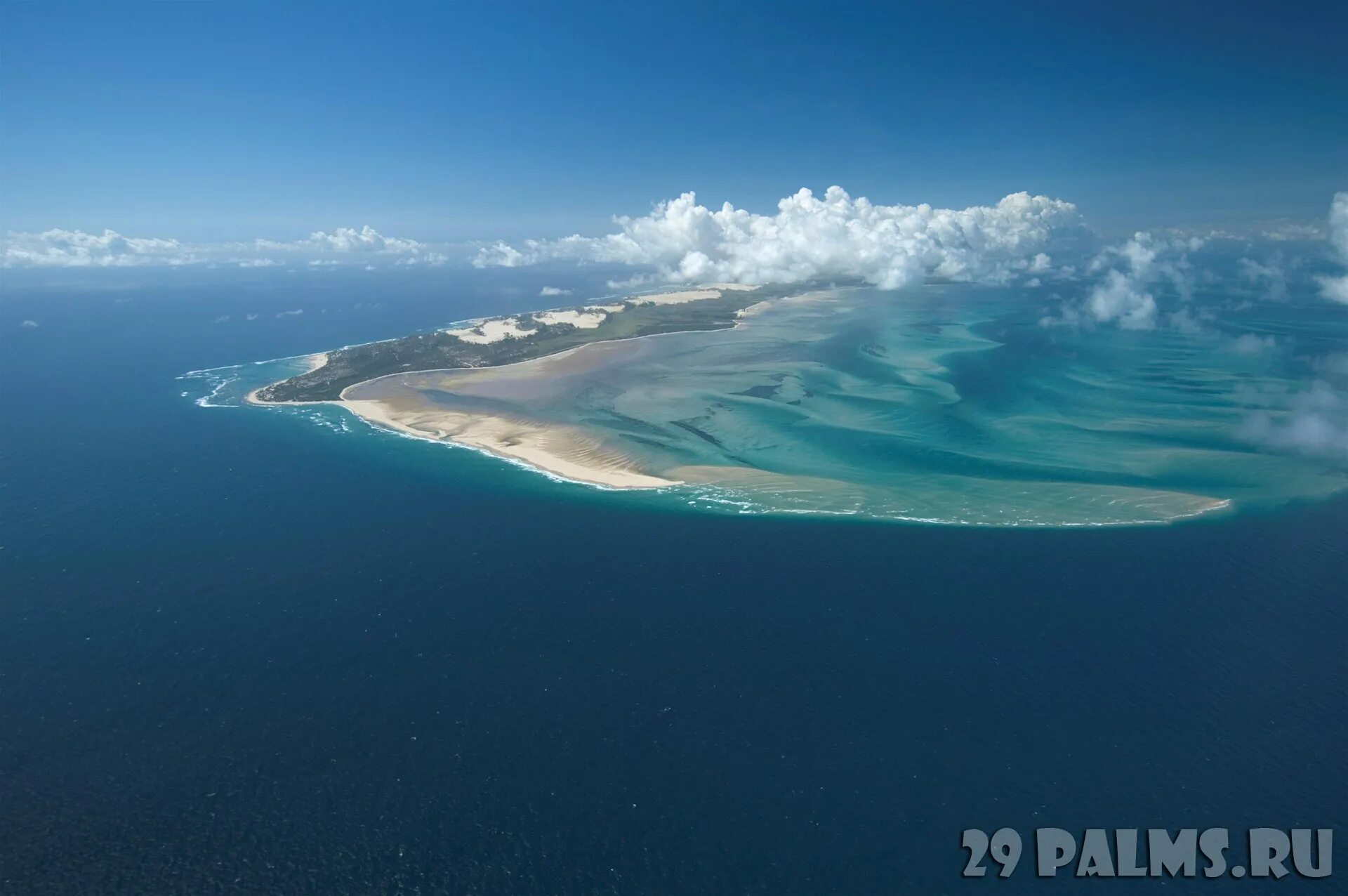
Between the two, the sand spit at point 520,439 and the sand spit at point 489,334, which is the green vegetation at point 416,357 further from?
the sand spit at point 520,439

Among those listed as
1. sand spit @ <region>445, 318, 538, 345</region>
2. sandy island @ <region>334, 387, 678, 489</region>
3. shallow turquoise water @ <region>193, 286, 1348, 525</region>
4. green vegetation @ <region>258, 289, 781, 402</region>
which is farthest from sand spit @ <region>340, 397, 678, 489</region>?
sand spit @ <region>445, 318, 538, 345</region>

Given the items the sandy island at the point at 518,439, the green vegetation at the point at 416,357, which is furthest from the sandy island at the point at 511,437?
the green vegetation at the point at 416,357

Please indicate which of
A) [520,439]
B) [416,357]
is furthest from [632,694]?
[416,357]

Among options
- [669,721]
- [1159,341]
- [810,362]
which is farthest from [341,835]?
[1159,341]

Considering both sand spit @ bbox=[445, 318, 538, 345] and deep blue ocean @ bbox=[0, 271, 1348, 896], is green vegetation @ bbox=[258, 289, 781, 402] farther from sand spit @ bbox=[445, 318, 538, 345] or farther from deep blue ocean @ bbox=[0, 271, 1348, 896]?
deep blue ocean @ bbox=[0, 271, 1348, 896]

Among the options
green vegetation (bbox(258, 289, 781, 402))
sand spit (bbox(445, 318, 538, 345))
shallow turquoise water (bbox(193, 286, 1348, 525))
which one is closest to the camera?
shallow turquoise water (bbox(193, 286, 1348, 525))

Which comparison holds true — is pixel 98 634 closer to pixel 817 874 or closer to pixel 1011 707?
pixel 817 874

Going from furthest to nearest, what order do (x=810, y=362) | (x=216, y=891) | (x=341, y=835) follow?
(x=810, y=362)
(x=341, y=835)
(x=216, y=891)
